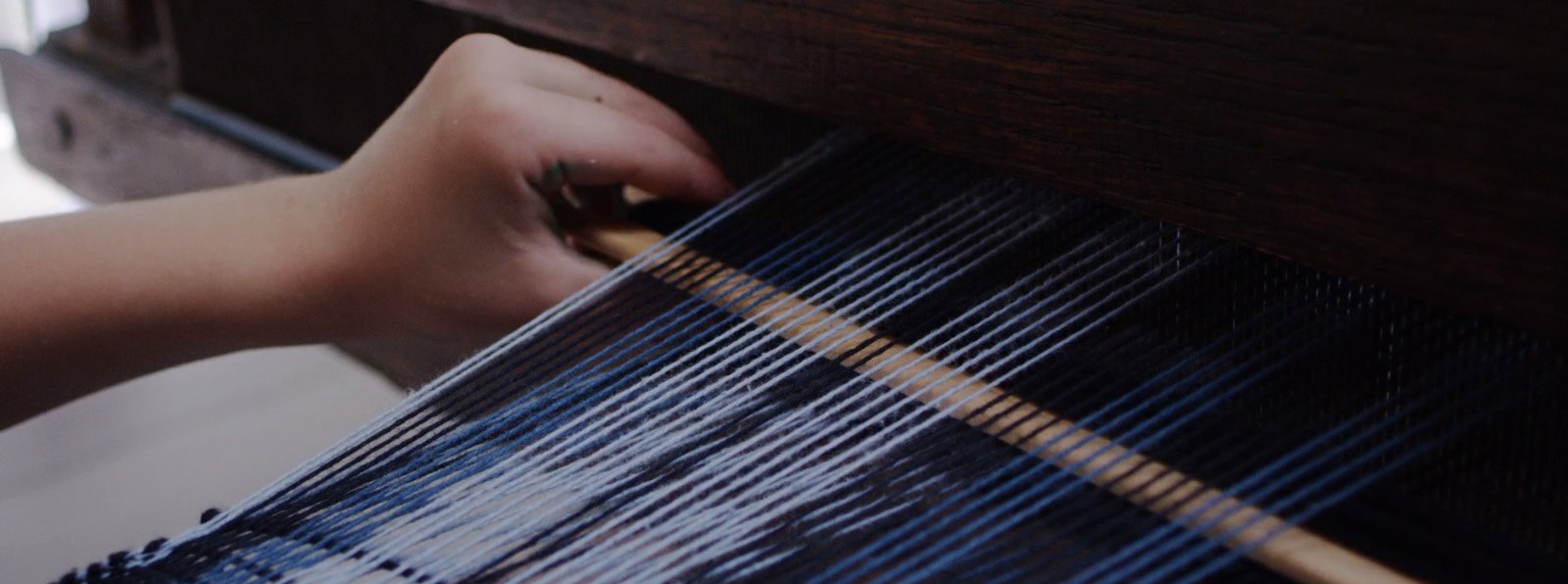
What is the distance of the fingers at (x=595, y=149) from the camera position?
67 cm

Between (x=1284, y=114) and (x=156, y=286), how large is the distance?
0.61 m

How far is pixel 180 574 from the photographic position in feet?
1.75

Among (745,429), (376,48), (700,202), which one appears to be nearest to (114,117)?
(376,48)

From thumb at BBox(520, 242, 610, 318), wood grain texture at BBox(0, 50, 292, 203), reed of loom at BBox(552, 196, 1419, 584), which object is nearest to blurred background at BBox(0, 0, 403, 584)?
wood grain texture at BBox(0, 50, 292, 203)

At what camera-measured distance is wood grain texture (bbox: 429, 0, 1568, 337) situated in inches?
16.5

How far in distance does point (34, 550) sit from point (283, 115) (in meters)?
0.45

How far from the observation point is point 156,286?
28.5 inches

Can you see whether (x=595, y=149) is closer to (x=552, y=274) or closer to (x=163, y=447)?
(x=552, y=274)

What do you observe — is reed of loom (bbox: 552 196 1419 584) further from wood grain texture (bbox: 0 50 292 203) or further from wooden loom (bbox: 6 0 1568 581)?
wood grain texture (bbox: 0 50 292 203)

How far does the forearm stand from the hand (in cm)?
3

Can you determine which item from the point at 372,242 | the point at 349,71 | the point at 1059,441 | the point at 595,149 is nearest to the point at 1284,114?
the point at 1059,441

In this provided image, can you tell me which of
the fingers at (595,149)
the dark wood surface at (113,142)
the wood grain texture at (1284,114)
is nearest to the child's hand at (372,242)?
the fingers at (595,149)

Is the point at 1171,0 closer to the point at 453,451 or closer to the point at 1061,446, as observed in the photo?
the point at 1061,446

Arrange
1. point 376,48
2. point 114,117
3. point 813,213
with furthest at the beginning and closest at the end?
point 114,117 < point 376,48 < point 813,213
